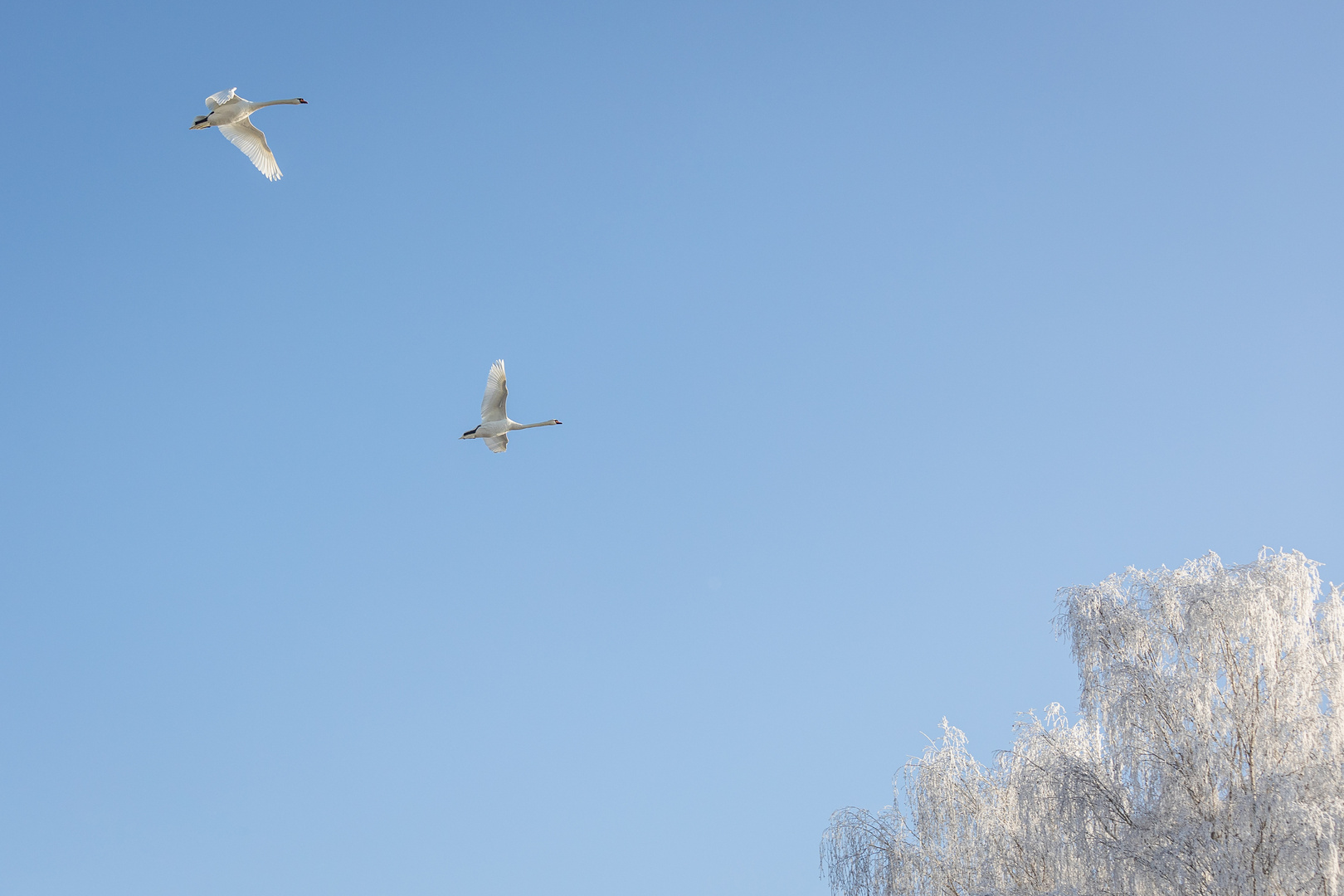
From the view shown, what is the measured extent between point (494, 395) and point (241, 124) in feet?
15.5

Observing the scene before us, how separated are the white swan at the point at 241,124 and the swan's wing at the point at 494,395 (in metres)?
3.84

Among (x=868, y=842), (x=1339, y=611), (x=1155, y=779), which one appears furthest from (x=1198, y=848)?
(x=868, y=842)

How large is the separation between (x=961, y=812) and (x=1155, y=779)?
3.60 metres

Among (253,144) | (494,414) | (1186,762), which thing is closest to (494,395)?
(494,414)

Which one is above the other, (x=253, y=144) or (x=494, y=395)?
(x=253, y=144)

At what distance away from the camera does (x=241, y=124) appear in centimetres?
1555

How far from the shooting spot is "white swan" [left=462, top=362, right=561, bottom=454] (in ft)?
58.3

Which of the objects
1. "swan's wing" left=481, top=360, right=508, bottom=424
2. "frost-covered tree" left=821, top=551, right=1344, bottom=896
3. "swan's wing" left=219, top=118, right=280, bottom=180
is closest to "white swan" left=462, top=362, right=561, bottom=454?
"swan's wing" left=481, top=360, right=508, bottom=424

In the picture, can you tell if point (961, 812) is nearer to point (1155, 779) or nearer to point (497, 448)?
point (1155, 779)

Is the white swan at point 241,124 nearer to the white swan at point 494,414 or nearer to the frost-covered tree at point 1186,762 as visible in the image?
the white swan at point 494,414

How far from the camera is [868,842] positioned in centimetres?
1952

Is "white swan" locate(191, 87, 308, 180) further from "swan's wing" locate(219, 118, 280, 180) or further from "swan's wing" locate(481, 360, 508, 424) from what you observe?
"swan's wing" locate(481, 360, 508, 424)

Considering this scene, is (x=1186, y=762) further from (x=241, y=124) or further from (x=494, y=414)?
(x=241, y=124)

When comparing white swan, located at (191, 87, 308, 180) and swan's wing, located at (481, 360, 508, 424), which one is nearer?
white swan, located at (191, 87, 308, 180)
